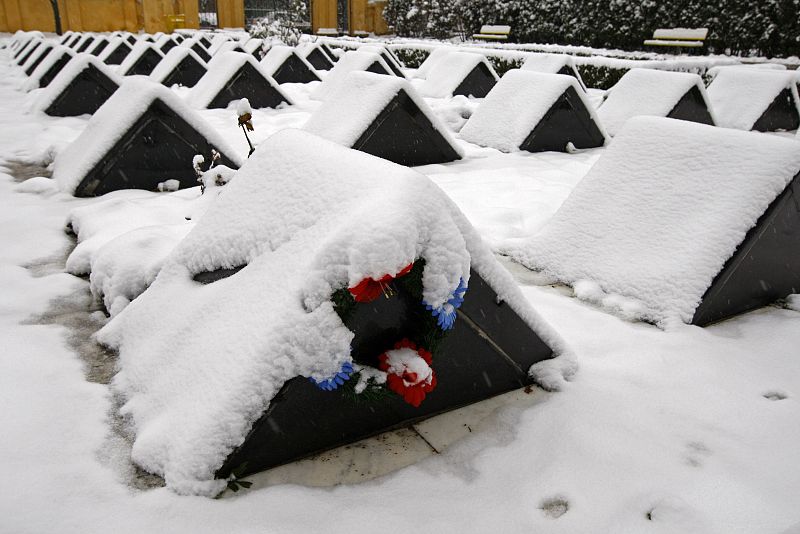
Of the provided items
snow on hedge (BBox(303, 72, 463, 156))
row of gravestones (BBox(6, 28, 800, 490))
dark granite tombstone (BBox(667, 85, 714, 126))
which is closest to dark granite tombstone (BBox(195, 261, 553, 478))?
row of gravestones (BBox(6, 28, 800, 490))

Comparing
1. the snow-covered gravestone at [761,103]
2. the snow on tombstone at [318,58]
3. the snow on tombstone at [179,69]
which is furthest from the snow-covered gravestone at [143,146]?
the snow on tombstone at [318,58]

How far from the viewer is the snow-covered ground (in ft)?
6.07

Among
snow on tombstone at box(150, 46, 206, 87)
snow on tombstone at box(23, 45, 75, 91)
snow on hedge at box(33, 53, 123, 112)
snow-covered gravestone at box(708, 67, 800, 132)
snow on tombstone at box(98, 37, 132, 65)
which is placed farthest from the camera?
snow on tombstone at box(98, 37, 132, 65)

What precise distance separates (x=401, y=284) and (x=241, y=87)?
27.1 feet

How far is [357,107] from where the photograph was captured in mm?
5922

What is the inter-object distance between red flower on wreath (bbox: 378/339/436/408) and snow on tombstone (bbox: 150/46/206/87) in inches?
445

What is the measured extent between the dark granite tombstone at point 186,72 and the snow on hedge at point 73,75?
3.22 m

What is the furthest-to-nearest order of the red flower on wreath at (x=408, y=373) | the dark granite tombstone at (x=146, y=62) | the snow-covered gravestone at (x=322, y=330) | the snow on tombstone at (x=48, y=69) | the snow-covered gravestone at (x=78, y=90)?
the dark granite tombstone at (x=146, y=62) → the snow on tombstone at (x=48, y=69) → the snow-covered gravestone at (x=78, y=90) → the red flower on wreath at (x=408, y=373) → the snow-covered gravestone at (x=322, y=330)

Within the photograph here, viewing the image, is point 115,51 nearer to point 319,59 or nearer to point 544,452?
point 319,59

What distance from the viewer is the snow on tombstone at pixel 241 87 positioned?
9305 millimetres

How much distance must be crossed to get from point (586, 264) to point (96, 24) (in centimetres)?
3508

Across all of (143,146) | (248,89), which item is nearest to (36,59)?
(248,89)

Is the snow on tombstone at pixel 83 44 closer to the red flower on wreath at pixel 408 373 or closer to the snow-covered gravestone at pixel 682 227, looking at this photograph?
the snow-covered gravestone at pixel 682 227

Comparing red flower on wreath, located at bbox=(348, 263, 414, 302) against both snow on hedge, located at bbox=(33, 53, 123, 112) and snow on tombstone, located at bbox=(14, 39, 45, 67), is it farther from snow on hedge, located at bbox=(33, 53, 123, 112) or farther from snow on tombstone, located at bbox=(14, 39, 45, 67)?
snow on tombstone, located at bbox=(14, 39, 45, 67)
